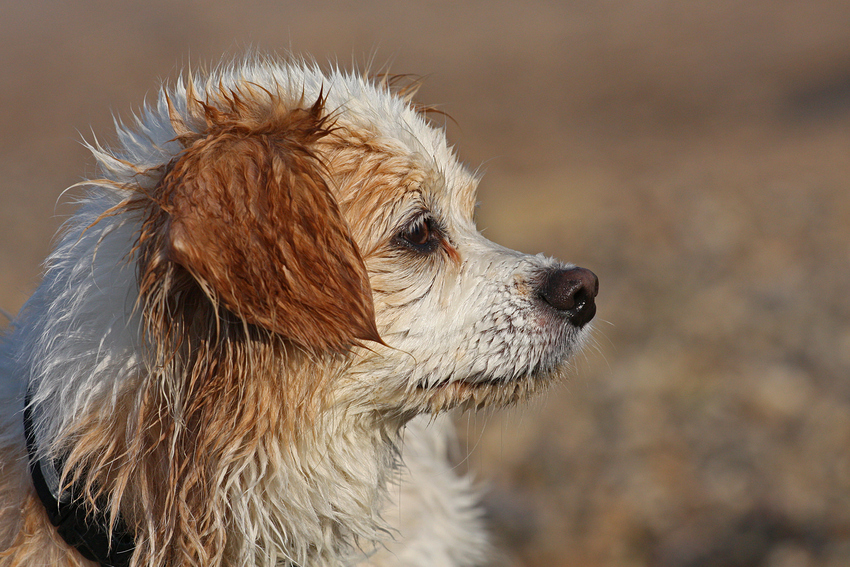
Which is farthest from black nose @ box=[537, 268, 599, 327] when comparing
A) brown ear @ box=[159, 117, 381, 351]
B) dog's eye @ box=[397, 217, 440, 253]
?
brown ear @ box=[159, 117, 381, 351]

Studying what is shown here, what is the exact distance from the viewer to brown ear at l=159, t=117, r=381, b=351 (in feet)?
6.04

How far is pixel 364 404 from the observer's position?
7.48ft

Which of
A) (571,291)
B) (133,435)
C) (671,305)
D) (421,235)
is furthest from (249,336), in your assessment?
(671,305)

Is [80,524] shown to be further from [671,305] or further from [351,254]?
[671,305]

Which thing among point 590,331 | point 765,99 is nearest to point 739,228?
point 590,331

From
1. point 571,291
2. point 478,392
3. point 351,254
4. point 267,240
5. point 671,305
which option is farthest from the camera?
point 671,305

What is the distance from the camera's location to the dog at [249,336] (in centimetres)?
194

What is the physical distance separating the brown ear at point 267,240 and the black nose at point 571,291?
74cm

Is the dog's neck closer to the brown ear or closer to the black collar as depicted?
the black collar

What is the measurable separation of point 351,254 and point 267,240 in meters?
0.23

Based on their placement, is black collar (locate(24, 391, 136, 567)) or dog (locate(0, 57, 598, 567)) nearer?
dog (locate(0, 57, 598, 567))

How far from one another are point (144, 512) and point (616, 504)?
9.90 feet

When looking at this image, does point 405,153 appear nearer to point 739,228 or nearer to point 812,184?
point 739,228

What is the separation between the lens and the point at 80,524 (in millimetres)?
2117
